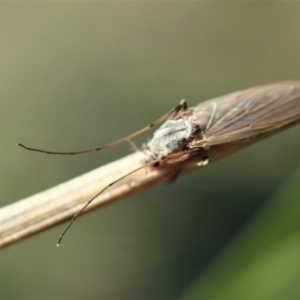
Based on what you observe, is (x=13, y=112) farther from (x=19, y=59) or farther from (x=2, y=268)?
(x=2, y=268)

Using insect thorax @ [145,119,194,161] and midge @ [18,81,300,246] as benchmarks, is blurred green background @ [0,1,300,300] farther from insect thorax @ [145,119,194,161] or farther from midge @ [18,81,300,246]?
insect thorax @ [145,119,194,161]

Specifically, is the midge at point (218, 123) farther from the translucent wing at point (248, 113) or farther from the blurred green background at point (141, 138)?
the blurred green background at point (141, 138)

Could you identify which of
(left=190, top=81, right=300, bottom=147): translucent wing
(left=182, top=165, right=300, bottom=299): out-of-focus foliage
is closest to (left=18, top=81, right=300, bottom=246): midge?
(left=190, top=81, right=300, bottom=147): translucent wing

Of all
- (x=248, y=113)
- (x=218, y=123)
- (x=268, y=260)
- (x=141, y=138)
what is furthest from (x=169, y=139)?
(x=141, y=138)

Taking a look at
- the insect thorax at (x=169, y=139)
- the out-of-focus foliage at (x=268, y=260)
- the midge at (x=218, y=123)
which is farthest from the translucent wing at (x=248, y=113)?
the out-of-focus foliage at (x=268, y=260)

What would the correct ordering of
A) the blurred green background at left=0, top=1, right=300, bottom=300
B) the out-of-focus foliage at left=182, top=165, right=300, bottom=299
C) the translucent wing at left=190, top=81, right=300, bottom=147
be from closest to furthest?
the translucent wing at left=190, top=81, right=300, bottom=147
the out-of-focus foliage at left=182, top=165, right=300, bottom=299
the blurred green background at left=0, top=1, right=300, bottom=300

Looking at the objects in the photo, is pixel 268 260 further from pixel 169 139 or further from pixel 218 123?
pixel 169 139
